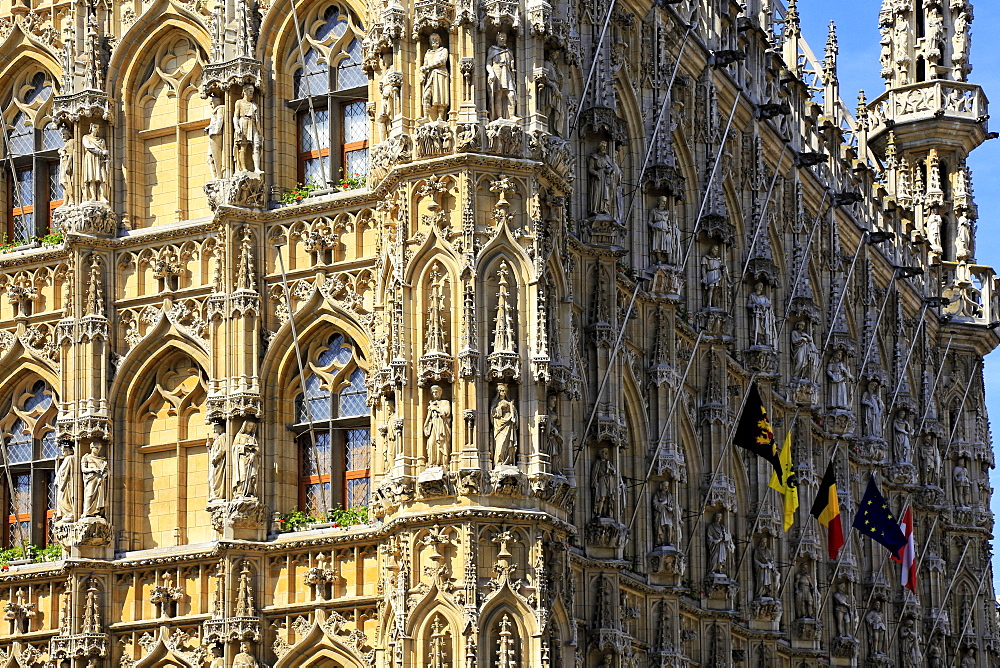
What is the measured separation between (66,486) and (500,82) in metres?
11.1

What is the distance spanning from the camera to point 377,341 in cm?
4316

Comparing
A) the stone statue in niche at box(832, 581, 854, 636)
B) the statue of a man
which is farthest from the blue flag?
the statue of a man

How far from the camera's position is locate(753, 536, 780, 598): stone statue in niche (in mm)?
53719

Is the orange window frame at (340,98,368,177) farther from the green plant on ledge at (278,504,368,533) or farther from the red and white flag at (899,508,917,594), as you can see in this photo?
the red and white flag at (899,508,917,594)

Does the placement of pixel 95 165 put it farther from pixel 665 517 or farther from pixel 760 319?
pixel 760 319

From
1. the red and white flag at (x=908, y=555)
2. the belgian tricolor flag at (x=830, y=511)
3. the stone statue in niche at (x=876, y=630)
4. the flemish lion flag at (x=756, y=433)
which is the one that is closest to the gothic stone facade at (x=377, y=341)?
the flemish lion flag at (x=756, y=433)

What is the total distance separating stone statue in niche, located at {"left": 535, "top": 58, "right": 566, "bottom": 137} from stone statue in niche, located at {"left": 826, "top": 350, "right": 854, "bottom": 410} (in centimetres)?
1960

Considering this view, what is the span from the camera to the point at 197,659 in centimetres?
4369

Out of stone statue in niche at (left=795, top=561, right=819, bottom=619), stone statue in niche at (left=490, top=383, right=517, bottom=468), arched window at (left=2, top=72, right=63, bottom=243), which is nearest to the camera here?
stone statue in niche at (left=490, top=383, right=517, bottom=468)

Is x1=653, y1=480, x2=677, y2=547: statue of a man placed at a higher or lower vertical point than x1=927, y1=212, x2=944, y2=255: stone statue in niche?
lower

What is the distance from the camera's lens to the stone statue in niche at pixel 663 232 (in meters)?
49.6

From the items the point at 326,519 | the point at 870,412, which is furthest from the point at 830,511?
the point at 326,519

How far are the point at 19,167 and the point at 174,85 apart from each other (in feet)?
13.1

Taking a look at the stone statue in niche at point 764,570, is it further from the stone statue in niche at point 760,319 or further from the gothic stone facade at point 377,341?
the stone statue in niche at point 760,319
